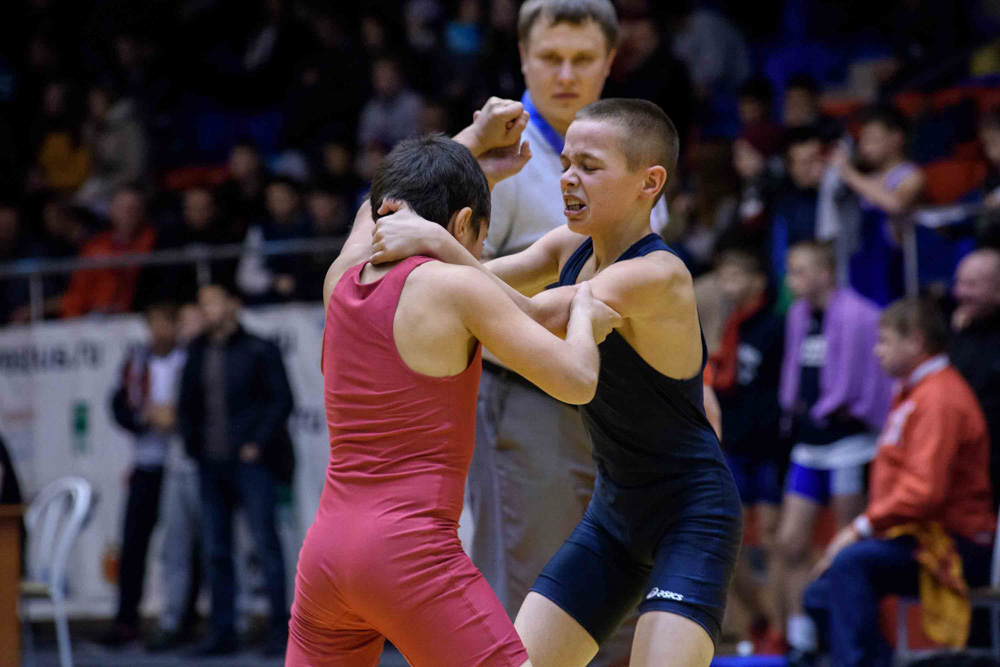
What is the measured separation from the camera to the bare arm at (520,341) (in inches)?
97.6

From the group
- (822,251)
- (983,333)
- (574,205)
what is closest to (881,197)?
(822,251)

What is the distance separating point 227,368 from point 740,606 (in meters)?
3.14

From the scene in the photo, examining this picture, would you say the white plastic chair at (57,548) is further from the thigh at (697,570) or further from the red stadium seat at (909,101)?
the red stadium seat at (909,101)

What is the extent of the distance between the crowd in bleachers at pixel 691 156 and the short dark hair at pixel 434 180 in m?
1.45

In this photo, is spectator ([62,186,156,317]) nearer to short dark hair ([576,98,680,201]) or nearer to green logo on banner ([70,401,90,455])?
green logo on banner ([70,401,90,455])

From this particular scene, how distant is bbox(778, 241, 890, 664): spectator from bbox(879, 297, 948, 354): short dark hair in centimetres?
61

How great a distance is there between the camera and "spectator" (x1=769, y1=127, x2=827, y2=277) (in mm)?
6793

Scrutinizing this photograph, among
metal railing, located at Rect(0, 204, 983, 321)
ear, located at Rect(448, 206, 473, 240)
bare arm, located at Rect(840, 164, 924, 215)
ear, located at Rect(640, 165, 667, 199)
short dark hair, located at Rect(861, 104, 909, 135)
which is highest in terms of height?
short dark hair, located at Rect(861, 104, 909, 135)

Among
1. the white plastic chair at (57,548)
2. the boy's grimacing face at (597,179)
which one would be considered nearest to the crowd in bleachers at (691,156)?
the boy's grimacing face at (597,179)

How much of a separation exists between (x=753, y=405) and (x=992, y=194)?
1535mm

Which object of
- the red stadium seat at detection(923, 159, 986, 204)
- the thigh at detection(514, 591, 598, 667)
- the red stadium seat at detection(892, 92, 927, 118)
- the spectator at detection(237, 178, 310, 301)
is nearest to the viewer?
the thigh at detection(514, 591, 598, 667)

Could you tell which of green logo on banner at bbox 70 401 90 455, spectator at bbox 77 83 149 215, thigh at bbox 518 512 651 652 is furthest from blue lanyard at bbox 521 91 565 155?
spectator at bbox 77 83 149 215

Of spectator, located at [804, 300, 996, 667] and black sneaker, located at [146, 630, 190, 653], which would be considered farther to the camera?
black sneaker, located at [146, 630, 190, 653]

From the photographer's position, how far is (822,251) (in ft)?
20.3
